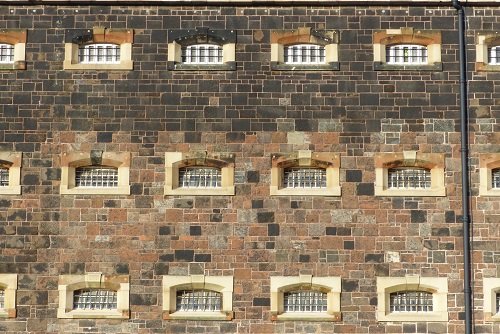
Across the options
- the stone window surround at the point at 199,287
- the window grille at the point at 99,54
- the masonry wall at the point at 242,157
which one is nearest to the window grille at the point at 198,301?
the stone window surround at the point at 199,287

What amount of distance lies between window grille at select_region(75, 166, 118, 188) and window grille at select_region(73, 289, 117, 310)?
2.36 metres

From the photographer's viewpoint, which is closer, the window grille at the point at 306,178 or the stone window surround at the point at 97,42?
the window grille at the point at 306,178

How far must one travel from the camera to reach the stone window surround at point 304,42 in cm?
1959

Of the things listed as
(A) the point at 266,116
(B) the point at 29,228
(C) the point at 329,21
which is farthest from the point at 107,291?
(C) the point at 329,21

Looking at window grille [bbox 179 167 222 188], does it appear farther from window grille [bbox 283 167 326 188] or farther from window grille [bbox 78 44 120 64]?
window grille [bbox 78 44 120 64]

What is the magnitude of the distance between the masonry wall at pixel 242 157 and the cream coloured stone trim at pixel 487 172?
16 cm

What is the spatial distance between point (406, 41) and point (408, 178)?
10.2ft

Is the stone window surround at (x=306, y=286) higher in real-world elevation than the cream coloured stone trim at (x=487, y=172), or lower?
lower

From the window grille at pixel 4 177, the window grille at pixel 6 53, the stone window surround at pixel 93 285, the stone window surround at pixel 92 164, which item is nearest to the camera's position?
the stone window surround at pixel 93 285

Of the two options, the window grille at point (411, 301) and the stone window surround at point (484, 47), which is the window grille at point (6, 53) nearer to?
the window grille at point (411, 301)

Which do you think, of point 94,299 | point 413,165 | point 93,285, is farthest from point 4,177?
point 413,165

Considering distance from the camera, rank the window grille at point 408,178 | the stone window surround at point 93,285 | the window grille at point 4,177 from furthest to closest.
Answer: the window grille at point 4,177 → the window grille at point 408,178 → the stone window surround at point 93,285

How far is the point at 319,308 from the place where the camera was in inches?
750

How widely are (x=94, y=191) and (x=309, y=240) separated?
4844mm
